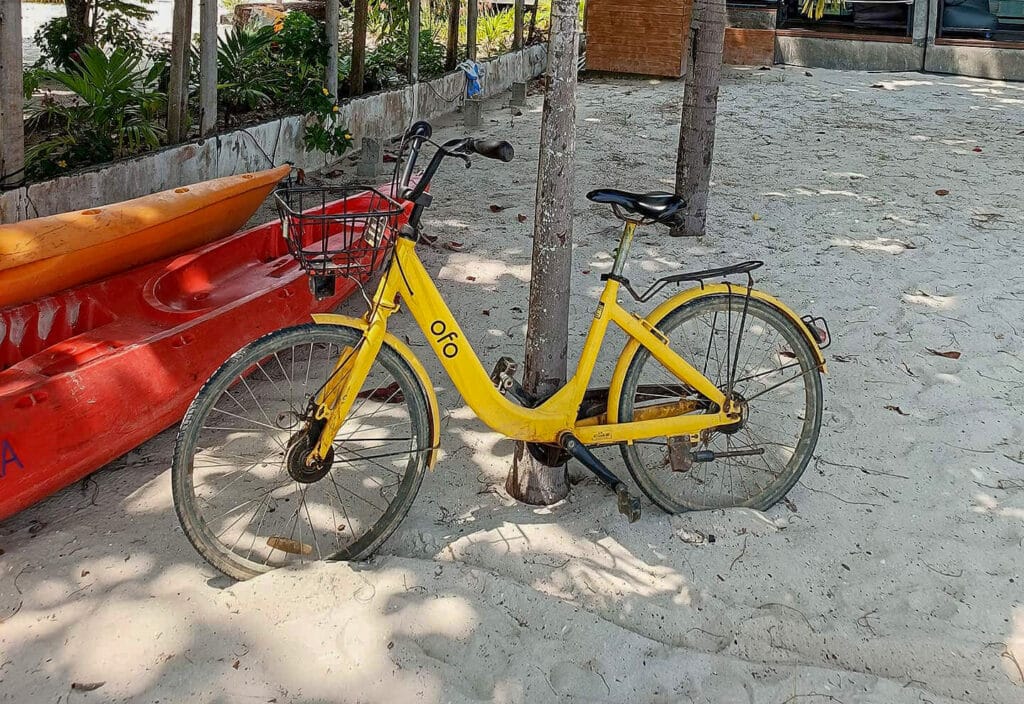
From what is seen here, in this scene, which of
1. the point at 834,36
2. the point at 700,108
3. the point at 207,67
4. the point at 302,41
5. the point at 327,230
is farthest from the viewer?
the point at 834,36

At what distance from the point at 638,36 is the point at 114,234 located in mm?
9046

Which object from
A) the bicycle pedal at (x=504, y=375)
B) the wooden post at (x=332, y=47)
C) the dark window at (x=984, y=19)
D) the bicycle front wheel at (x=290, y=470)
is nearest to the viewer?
the bicycle front wheel at (x=290, y=470)

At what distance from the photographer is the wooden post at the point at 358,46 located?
8.33 metres

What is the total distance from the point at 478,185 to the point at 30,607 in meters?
4.97

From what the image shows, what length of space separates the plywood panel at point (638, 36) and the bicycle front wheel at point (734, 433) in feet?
27.3

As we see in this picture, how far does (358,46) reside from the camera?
8570 mm

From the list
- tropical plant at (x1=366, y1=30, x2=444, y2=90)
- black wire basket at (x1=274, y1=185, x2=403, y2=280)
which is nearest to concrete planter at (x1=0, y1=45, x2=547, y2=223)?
tropical plant at (x1=366, y1=30, x2=444, y2=90)

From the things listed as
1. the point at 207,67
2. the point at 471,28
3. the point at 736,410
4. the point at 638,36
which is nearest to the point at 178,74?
the point at 207,67

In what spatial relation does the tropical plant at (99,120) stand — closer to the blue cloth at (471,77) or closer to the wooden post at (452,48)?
the blue cloth at (471,77)

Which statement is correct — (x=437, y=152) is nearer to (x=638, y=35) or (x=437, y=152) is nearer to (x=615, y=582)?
(x=615, y=582)

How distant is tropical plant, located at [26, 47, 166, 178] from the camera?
5880mm

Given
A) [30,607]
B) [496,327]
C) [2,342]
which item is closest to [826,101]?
[496,327]

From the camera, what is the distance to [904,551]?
336 cm

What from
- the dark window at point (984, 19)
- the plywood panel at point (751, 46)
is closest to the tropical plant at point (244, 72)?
the plywood panel at point (751, 46)
